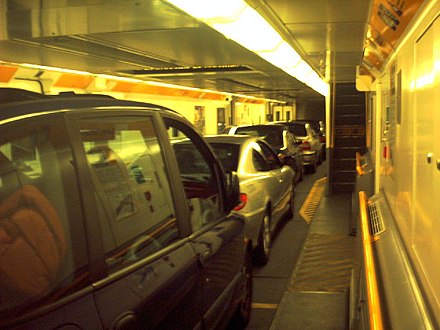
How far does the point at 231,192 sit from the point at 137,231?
1.55m

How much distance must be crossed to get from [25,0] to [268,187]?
3818 mm

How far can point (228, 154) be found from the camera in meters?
6.75

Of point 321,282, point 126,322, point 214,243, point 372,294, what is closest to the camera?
point 126,322

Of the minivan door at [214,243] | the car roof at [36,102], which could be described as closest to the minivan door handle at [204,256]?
the minivan door at [214,243]

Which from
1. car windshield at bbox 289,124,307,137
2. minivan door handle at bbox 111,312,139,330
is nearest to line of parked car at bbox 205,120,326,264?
minivan door handle at bbox 111,312,139,330

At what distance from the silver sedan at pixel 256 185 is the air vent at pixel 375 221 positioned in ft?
4.46

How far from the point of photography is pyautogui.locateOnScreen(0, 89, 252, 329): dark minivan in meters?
1.87

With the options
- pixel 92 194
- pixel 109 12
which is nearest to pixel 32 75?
pixel 109 12

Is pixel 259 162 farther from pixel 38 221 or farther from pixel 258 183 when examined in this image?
pixel 38 221

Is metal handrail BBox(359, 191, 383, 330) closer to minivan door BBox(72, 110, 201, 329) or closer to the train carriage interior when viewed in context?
the train carriage interior

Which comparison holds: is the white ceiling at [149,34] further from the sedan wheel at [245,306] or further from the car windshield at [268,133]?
the car windshield at [268,133]

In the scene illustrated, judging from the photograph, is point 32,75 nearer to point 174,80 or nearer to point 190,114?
point 174,80

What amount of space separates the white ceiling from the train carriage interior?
0.02 metres

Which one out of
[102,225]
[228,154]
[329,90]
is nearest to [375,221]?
[228,154]
